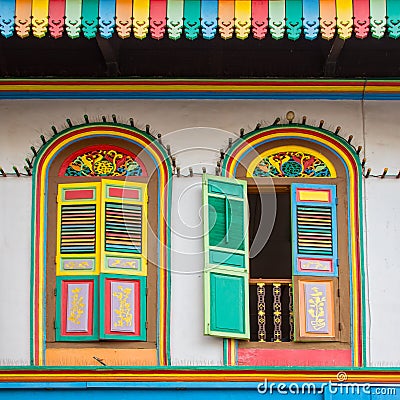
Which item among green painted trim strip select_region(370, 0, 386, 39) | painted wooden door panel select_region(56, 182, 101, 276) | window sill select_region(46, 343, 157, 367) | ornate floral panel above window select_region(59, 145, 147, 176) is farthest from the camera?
ornate floral panel above window select_region(59, 145, 147, 176)

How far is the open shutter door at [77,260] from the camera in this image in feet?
36.2

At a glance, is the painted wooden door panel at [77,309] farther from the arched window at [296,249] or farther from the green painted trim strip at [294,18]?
the green painted trim strip at [294,18]

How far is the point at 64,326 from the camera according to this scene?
1105cm

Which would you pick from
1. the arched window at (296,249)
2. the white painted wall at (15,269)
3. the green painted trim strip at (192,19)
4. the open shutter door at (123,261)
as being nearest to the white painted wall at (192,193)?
the white painted wall at (15,269)

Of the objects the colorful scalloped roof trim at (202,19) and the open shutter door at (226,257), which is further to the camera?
the open shutter door at (226,257)

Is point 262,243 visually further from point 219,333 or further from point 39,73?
point 39,73

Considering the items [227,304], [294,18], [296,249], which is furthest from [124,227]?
[294,18]

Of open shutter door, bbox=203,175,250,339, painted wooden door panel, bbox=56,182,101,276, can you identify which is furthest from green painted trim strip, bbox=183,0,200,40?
painted wooden door panel, bbox=56,182,101,276

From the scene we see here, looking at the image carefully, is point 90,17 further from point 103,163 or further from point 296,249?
point 296,249

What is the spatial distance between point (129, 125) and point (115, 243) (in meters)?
1.01

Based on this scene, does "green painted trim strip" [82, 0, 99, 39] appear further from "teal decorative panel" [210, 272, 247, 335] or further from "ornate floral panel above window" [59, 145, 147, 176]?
"teal decorative panel" [210, 272, 247, 335]

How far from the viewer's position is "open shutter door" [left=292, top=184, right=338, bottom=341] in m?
11.1

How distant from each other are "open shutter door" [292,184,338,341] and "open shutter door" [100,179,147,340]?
1163 mm

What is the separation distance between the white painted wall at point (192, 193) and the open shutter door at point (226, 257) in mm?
122
